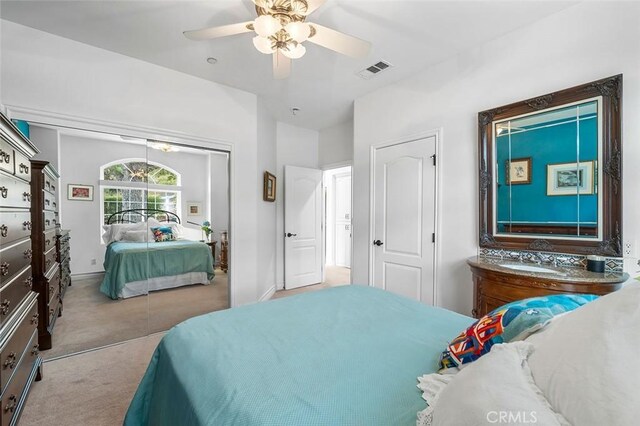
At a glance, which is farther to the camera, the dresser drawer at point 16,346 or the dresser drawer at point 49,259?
the dresser drawer at point 49,259

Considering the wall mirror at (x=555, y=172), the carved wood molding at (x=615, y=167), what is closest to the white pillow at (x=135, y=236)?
the wall mirror at (x=555, y=172)

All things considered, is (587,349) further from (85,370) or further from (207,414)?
(85,370)

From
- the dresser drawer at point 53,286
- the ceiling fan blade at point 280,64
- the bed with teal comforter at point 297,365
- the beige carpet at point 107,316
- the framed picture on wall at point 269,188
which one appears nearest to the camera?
the bed with teal comforter at point 297,365

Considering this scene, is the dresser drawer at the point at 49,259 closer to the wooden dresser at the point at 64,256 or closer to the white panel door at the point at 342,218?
the wooden dresser at the point at 64,256

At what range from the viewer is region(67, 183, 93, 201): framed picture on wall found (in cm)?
264

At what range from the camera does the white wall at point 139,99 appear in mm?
2254

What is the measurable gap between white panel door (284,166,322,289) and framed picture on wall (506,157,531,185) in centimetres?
301

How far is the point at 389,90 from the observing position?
3223 mm

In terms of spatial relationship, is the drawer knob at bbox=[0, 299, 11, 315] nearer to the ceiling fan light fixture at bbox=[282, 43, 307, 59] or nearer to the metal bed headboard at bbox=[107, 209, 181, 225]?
the metal bed headboard at bbox=[107, 209, 181, 225]

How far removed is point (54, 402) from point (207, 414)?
71.9 inches

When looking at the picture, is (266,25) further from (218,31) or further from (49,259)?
(49,259)

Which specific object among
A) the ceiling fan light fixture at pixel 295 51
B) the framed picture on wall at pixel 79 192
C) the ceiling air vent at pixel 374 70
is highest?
the ceiling air vent at pixel 374 70

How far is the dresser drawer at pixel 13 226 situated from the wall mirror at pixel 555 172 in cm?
316

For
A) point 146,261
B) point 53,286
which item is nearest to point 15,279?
point 53,286
